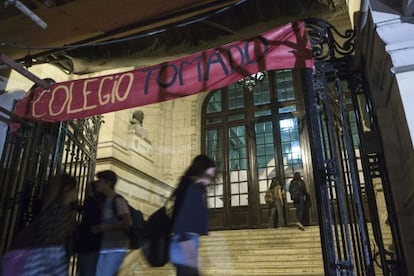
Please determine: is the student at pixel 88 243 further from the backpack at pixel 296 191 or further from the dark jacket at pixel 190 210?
the backpack at pixel 296 191

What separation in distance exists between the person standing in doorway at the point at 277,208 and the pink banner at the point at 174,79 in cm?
718

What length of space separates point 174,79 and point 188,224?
1972 millimetres

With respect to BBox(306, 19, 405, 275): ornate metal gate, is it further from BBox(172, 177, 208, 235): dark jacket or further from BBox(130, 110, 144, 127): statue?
BBox(130, 110, 144, 127): statue

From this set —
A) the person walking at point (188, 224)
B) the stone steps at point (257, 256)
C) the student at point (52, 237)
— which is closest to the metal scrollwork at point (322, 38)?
the person walking at point (188, 224)

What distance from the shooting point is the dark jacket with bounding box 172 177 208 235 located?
2.47 m

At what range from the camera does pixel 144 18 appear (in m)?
4.54

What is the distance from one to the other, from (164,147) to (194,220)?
10.4 meters

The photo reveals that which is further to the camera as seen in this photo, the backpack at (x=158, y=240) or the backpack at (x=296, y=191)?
the backpack at (x=296, y=191)

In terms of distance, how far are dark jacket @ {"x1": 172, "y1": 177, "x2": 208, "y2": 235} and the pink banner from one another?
4.91ft

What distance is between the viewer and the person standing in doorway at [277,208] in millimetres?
10359

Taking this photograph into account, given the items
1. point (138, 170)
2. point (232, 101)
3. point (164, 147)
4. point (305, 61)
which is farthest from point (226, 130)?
point (305, 61)

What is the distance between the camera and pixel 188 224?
2.48 metres

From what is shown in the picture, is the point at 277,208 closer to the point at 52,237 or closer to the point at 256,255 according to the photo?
the point at 256,255

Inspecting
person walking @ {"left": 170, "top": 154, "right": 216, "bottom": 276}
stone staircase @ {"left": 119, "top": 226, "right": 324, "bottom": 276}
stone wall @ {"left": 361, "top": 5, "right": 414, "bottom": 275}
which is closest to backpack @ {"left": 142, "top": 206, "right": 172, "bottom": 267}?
person walking @ {"left": 170, "top": 154, "right": 216, "bottom": 276}
